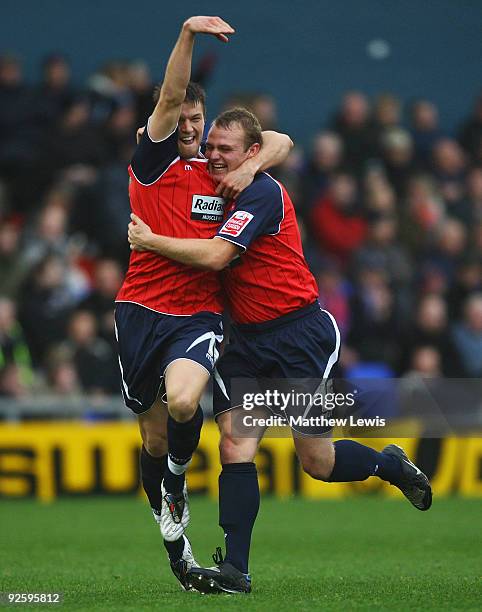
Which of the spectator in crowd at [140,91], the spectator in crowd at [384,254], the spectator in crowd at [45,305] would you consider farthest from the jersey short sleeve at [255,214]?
the spectator in crowd at [384,254]

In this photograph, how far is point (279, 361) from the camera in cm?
619

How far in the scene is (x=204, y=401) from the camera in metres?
12.0

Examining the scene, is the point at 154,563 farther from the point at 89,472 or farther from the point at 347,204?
the point at 347,204

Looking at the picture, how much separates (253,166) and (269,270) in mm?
503

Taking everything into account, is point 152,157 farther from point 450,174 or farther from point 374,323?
point 450,174

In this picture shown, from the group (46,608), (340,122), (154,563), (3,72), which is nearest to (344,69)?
(340,122)

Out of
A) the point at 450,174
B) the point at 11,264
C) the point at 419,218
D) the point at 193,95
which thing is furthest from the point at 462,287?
the point at 193,95

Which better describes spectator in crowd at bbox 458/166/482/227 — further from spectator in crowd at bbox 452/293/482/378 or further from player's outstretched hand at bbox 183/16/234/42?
player's outstretched hand at bbox 183/16/234/42

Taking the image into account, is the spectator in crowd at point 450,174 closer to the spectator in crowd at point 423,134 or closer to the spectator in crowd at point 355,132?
the spectator in crowd at point 423,134

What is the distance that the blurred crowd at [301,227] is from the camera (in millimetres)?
12109

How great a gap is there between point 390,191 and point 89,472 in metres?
4.79

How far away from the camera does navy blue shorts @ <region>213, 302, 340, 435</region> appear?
20.3 ft

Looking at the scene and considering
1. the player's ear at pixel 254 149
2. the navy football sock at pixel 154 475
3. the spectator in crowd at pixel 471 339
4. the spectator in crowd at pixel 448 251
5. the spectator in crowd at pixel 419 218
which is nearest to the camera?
the player's ear at pixel 254 149

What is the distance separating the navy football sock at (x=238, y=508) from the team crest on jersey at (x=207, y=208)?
1180mm
